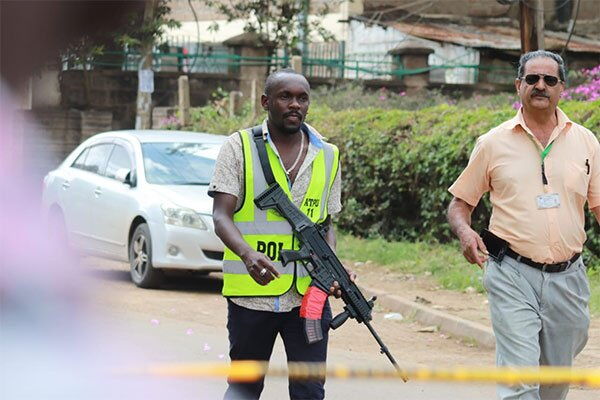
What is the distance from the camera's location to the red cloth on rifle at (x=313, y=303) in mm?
4836

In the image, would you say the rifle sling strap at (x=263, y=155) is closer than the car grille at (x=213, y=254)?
Yes

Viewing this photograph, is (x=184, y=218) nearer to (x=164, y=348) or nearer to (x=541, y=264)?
(x=164, y=348)

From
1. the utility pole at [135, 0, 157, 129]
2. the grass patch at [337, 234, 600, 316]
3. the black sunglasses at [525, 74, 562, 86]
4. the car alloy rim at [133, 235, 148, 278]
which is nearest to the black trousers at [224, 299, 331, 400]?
the black sunglasses at [525, 74, 562, 86]

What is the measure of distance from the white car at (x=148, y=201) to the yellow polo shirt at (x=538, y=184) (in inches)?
261

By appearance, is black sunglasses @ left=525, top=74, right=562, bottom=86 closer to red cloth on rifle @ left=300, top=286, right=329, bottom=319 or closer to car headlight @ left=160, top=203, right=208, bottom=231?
red cloth on rifle @ left=300, top=286, right=329, bottom=319

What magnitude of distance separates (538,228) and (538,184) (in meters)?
0.19

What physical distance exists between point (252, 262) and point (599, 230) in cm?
709

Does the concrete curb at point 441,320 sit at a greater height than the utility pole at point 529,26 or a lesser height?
lesser

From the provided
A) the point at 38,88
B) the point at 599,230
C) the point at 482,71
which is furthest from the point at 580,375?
the point at 482,71

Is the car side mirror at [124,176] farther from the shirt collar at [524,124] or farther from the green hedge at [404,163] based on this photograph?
the shirt collar at [524,124]

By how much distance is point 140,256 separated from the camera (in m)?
12.2

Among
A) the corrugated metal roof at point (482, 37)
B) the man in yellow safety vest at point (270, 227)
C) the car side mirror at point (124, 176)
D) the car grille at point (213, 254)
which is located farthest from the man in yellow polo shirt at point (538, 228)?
the corrugated metal roof at point (482, 37)

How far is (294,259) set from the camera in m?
4.90

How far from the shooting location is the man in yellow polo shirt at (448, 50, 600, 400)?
17.1 feet
